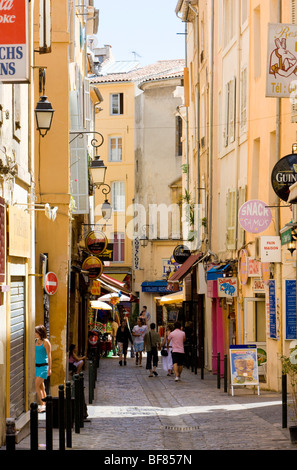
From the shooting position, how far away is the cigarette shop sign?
10.6 m

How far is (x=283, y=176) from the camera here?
18.2 metres

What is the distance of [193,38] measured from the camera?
131 feet

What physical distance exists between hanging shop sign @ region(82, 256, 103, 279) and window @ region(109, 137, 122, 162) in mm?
31234

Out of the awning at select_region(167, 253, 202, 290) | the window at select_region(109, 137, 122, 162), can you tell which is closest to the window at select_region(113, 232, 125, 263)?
the window at select_region(109, 137, 122, 162)

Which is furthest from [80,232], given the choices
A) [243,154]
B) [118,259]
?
[118,259]

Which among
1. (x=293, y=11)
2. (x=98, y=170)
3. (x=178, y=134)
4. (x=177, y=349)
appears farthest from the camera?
(x=178, y=134)

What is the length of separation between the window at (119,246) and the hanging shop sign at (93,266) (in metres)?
30.1

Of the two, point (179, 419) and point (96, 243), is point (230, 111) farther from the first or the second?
point (179, 419)

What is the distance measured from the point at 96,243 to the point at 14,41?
72.8 feet

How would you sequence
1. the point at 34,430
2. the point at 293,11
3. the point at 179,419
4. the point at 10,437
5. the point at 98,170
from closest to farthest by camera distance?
the point at 10,437 → the point at 34,430 → the point at 179,419 → the point at 293,11 → the point at 98,170

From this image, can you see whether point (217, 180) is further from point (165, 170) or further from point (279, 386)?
point (165, 170)

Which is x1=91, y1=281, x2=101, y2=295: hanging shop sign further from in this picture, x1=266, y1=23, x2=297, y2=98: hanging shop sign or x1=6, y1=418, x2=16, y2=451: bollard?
x1=6, y1=418, x2=16, y2=451: bollard

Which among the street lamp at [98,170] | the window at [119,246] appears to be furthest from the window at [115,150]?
the street lamp at [98,170]

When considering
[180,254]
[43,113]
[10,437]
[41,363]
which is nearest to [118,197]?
[180,254]
